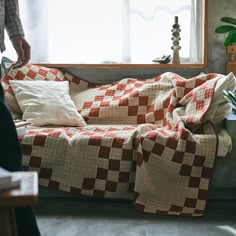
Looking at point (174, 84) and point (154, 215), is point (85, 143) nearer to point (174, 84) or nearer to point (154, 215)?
point (154, 215)

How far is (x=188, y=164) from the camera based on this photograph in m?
2.20

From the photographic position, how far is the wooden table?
28.5 inches

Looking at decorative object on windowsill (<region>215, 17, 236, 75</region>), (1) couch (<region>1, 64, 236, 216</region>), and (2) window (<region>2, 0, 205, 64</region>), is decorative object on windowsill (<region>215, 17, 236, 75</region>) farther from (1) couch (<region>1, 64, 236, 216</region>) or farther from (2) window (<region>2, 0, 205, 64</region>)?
(1) couch (<region>1, 64, 236, 216</region>)

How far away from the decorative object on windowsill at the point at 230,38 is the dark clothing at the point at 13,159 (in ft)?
6.33

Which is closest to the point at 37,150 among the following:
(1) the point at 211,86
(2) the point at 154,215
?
(2) the point at 154,215

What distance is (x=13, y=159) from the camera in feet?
3.40

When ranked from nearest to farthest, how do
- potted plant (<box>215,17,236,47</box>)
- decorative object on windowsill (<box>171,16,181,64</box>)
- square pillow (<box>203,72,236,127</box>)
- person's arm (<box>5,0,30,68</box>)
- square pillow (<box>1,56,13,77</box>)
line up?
person's arm (<box>5,0,30,68</box>) → square pillow (<box>203,72,236,127</box>) → potted plant (<box>215,17,236,47</box>) → square pillow (<box>1,56,13,77</box>) → decorative object on windowsill (<box>171,16,181,64</box>)

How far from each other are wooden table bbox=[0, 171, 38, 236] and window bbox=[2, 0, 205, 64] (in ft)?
7.77

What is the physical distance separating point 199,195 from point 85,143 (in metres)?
0.66

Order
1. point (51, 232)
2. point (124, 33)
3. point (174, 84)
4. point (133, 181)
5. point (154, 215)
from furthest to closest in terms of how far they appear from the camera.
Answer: point (124, 33)
point (174, 84)
point (133, 181)
point (154, 215)
point (51, 232)

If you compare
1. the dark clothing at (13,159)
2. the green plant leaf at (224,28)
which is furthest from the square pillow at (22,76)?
the dark clothing at (13,159)

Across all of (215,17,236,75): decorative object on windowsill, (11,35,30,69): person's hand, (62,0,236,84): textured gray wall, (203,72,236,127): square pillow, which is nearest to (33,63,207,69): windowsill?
(62,0,236,84): textured gray wall

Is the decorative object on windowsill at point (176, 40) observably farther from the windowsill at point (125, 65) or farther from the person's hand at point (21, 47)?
the person's hand at point (21, 47)

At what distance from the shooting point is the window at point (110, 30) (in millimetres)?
3057
